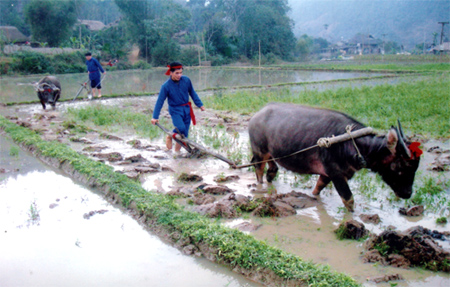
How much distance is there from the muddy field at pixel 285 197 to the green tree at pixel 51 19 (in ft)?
99.3

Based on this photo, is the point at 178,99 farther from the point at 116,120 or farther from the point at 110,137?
the point at 116,120

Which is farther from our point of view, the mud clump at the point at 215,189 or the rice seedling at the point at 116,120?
the rice seedling at the point at 116,120

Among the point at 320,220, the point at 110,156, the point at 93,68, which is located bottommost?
the point at 320,220

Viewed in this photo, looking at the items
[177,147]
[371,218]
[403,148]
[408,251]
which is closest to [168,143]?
[177,147]

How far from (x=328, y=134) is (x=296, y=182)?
1221mm

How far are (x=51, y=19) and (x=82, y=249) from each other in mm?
35458

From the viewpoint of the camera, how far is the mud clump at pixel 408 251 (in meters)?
2.89

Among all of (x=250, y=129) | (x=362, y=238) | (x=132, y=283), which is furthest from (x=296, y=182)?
(x=132, y=283)

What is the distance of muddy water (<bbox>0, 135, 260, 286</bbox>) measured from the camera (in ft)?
9.71

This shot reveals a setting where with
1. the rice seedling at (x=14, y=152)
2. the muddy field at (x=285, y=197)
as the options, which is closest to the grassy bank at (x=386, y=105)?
the muddy field at (x=285, y=197)

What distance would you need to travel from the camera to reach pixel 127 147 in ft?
22.7

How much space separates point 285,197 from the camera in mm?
4406

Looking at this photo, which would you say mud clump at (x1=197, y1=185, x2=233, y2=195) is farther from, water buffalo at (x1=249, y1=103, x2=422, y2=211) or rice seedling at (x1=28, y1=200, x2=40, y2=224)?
rice seedling at (x1=28, y1=200, x2=40, y2=224)

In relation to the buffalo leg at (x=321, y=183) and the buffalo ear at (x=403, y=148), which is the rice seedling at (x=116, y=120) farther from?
the buffalo ear at (x=403, y=148)
